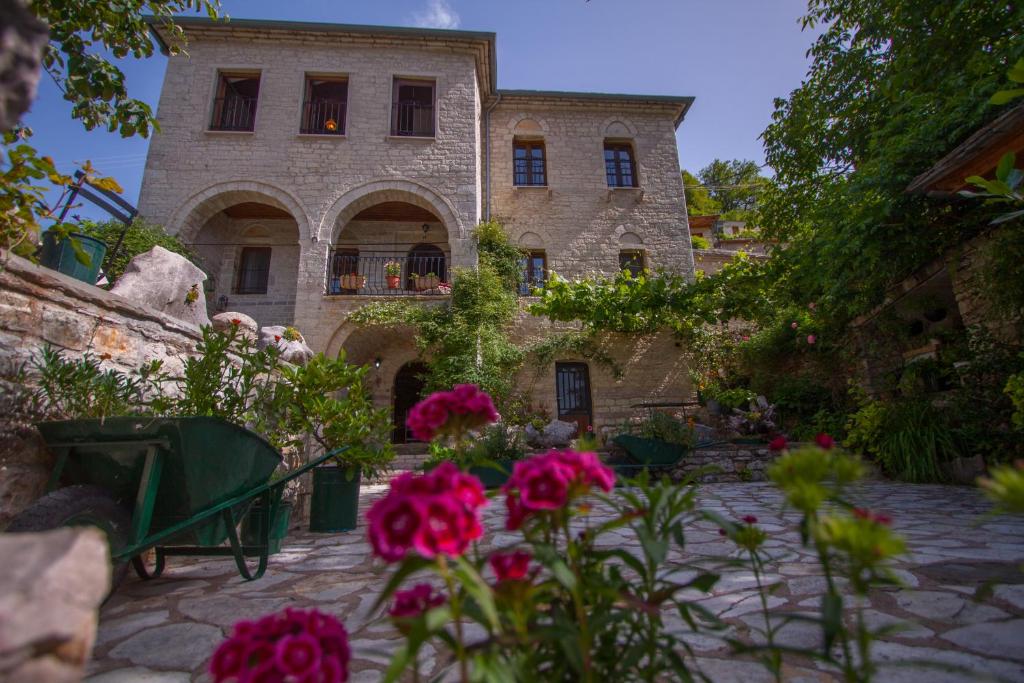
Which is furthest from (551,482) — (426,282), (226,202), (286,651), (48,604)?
(226,202)

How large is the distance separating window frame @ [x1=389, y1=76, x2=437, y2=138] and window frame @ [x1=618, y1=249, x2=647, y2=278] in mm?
5322

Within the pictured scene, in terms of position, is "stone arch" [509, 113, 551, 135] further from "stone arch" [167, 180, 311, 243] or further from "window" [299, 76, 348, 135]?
"stone arch" [167, 180, 311, 243]

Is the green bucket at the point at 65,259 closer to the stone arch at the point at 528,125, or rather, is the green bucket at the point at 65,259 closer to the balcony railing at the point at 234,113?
the balcony railing at the point at 234,113

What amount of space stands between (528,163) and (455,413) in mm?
12376

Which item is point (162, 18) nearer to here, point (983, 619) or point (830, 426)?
point (983, 619)

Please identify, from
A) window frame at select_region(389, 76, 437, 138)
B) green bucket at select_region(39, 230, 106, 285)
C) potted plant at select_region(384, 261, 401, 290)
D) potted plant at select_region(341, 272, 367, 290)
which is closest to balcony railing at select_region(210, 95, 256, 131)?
window frame at select_region(389, 76, 437, 138)

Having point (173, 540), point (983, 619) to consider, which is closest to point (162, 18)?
point (173, 540)

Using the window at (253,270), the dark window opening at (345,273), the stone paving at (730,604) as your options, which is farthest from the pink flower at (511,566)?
the window at (253,270)

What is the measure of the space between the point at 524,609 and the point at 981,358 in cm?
657

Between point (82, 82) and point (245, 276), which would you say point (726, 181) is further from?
point (82, 82)

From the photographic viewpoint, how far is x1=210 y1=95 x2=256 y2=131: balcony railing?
10602 mm

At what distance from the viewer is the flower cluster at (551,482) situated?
2.68ft

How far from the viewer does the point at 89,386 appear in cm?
233

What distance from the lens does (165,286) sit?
12.2 ft
